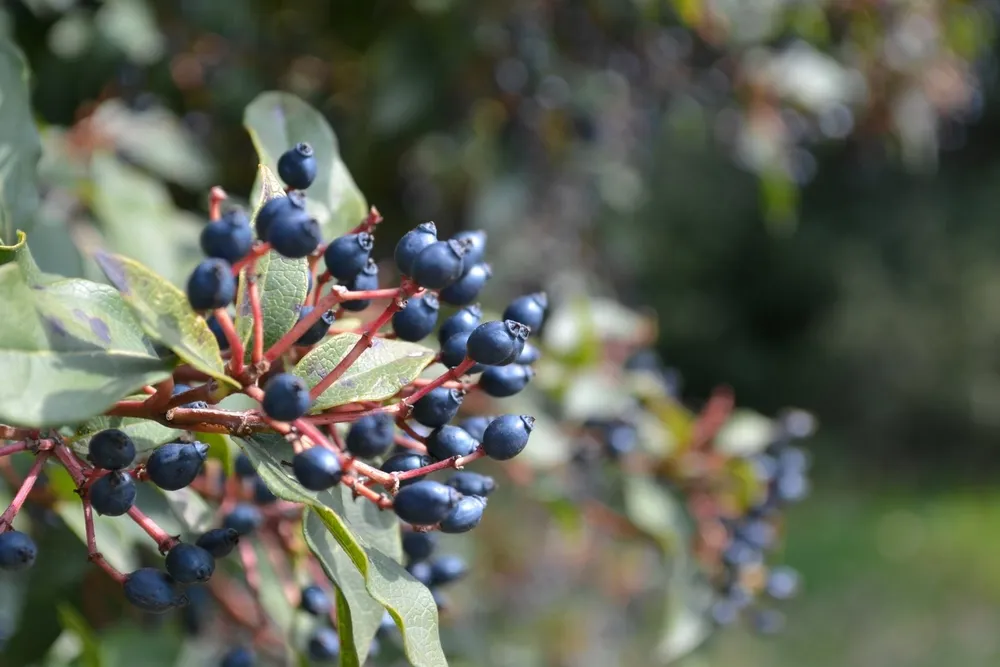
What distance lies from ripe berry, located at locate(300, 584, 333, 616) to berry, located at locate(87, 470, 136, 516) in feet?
1.01

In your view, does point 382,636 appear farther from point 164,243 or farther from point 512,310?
point 164,243

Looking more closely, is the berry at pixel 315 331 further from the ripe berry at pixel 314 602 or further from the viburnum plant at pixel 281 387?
the ripe berry at pixel 314 602

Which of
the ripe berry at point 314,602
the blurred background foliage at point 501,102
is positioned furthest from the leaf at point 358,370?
the blurred background foliage at point 501,102

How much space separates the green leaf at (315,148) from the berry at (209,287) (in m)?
0.27

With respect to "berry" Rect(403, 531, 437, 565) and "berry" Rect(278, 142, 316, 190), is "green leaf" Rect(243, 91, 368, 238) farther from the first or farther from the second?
"berry" Rect(403, 531, 437, 565)

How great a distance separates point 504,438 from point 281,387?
0.17m

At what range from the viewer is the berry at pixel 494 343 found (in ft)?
2.19

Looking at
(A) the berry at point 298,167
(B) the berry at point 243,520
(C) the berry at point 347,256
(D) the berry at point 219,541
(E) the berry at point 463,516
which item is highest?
(A) the berry at point 298,167

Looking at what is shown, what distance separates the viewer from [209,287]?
23.6 inches

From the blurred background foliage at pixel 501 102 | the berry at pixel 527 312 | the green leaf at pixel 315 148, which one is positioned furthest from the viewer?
the blurred background foliage at pixel 501 102

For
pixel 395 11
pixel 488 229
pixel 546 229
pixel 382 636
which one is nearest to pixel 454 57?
pixel 395 11

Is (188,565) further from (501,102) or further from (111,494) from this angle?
(501,102)

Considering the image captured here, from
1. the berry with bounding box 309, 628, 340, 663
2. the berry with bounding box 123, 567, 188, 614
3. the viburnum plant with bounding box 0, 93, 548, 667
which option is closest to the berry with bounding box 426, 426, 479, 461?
the viburnum plant with bounding box 0, 93, 548, 667

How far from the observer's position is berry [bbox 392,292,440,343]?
0.70 metres
